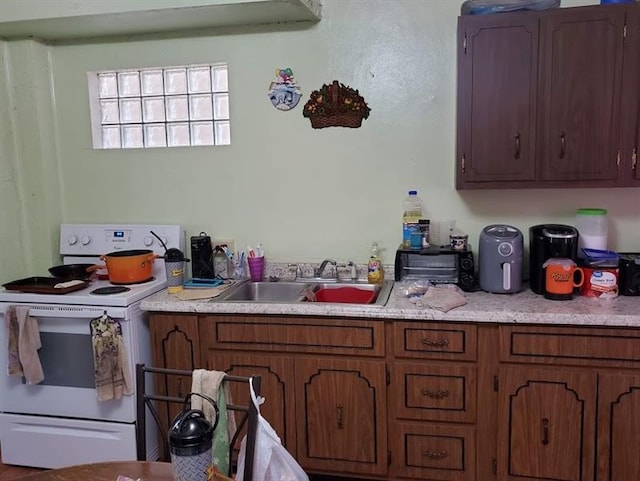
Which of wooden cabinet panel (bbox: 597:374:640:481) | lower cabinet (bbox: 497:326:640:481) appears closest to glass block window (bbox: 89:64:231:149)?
lower cabinet (bbox: 497:326:640:481)

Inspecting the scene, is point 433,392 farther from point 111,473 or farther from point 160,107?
point 160,107

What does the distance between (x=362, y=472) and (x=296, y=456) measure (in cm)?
30

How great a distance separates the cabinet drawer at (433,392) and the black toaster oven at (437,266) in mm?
438

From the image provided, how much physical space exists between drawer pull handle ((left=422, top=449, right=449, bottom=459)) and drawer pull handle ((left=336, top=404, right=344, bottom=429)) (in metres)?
0.36

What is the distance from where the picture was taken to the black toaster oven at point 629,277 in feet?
7.65

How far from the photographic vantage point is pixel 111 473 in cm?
136

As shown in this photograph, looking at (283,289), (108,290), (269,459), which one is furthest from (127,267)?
(269,459)

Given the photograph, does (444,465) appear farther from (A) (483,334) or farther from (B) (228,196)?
(B) (228,196)

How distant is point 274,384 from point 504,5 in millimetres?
1894

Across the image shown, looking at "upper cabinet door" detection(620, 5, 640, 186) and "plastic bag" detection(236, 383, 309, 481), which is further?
"upper cabinet door" detection(620, 5, 640, 186)

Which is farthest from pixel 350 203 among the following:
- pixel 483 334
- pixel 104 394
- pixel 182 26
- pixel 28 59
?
pixel 28 59

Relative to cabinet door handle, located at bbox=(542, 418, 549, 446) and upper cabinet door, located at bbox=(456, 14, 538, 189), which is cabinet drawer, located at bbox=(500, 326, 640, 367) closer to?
cabinet door handle, located at bbox=(542, 418, 549, 446)

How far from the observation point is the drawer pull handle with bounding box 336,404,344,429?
7.88ft

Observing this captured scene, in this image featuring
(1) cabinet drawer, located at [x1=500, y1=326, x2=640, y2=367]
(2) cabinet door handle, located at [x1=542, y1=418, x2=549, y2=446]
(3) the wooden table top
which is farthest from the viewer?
(2) cabinet door handle, located at [x1=542, y1=418, x2=549, y2=446]
